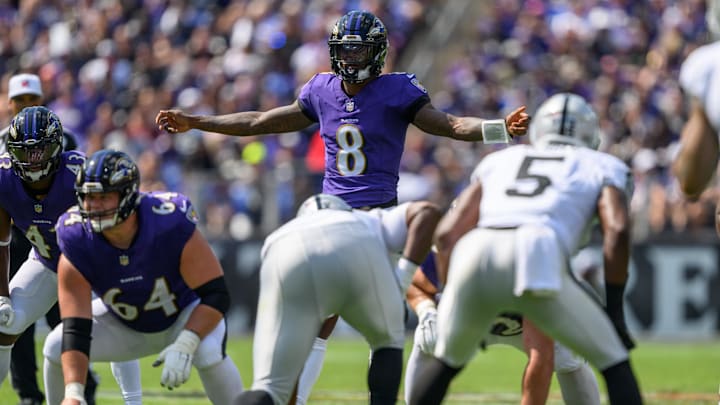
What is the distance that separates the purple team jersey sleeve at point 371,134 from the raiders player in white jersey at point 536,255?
1604 mm

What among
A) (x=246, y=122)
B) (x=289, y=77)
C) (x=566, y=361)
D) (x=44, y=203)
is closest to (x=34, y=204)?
(x=44, y=203)

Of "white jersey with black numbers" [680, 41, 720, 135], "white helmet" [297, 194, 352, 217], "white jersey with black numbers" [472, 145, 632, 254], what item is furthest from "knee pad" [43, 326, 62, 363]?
"white jersey with black numbers" [680, 41, 720, 135]

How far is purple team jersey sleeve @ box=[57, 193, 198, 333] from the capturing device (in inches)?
257

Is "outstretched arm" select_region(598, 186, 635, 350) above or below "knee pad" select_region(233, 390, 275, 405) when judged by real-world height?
above

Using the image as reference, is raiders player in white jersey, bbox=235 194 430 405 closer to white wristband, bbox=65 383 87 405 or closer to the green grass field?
white wristband, bbox=65 383 87 405

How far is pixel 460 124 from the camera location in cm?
752

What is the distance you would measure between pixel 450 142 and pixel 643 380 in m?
5.60

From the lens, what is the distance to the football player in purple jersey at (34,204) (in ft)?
24.9

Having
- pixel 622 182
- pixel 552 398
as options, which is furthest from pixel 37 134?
pixel 552 398

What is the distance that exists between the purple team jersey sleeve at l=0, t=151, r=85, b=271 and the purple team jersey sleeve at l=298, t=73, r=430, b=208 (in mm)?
1584

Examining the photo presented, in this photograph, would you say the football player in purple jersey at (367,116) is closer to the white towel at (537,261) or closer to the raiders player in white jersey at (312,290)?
the raiders player in white jersey at (312,290)

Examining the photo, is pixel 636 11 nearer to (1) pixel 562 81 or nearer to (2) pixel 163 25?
(1) pixel 562 81

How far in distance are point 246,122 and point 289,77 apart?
1142 centimetres

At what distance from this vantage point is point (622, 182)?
5.93 meters
